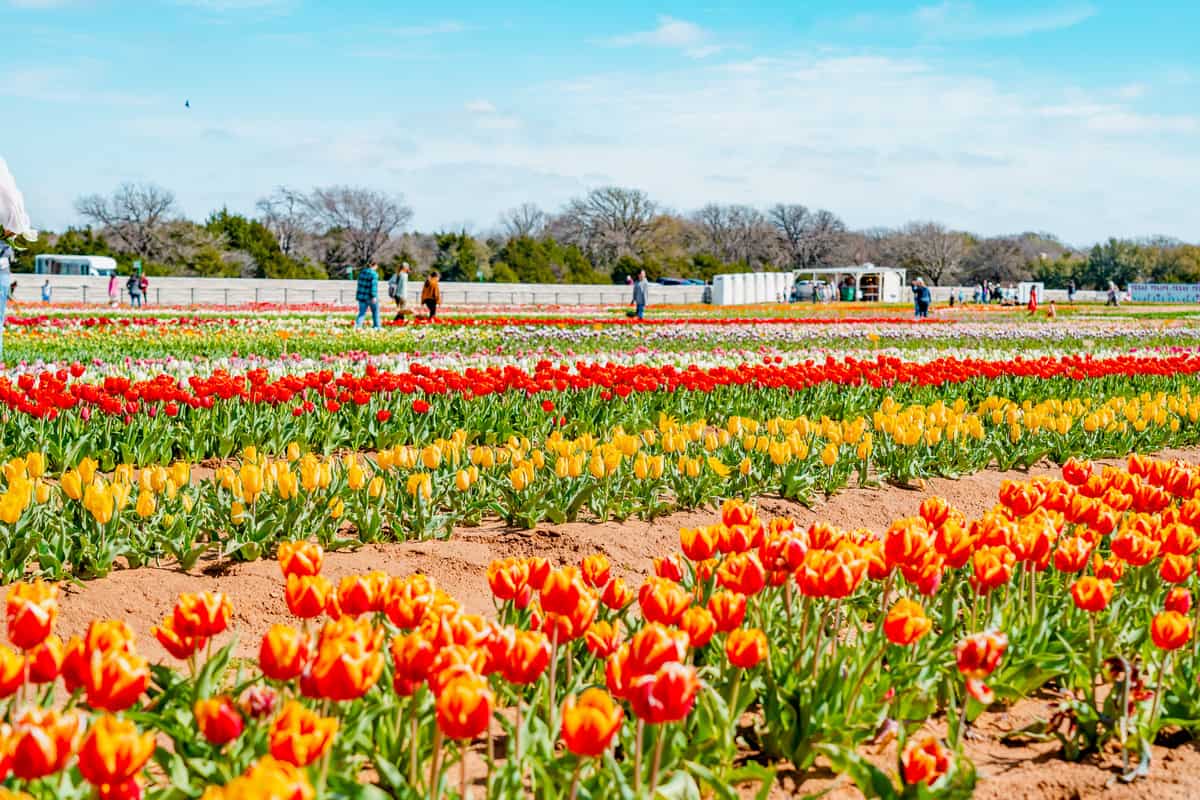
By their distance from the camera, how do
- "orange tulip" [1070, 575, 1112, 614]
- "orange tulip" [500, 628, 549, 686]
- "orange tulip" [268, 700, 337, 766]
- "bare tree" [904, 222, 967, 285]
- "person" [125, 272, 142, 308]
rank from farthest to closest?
"bare tree" [904, 222, 967, 285]
"person" [125, 272, 142, 308]
"orange tulip" [1070, 575, 1112, 614]
"orange tulip" [500, 628, 549, 686]
"orange tulip" [268, 700, 337, 766]

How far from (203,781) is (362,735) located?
0.32m

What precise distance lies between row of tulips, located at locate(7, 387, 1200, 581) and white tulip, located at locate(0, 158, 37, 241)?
2.07m

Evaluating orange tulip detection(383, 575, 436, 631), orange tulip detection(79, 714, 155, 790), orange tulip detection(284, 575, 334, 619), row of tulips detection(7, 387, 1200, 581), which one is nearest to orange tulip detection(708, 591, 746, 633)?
orange tulip detection(383, 575, 436, 631)

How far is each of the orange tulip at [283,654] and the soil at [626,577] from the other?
3.62 feet

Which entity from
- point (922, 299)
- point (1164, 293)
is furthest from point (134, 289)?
point (1164, 293)

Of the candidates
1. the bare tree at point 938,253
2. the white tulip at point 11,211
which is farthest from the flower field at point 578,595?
the bare tree at point 938,253

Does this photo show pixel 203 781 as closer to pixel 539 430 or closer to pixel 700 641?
pixel 700 641

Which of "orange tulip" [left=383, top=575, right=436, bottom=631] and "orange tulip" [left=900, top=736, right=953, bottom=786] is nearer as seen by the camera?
"orange tulip" [left=900, top=736, right=953, bottom=786]

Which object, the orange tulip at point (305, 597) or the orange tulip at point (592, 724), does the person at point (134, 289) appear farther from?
the orange tulip at point (592, 724)

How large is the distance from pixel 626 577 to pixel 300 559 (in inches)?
93.7

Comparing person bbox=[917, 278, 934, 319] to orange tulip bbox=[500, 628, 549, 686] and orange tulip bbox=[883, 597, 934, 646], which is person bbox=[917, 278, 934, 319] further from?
orange tulip bbox=[500, 628, 549, 686]

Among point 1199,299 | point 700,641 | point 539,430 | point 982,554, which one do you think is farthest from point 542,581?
point 1199,299

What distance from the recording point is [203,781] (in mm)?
2199

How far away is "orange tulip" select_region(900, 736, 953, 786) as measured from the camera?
2.00 meters
